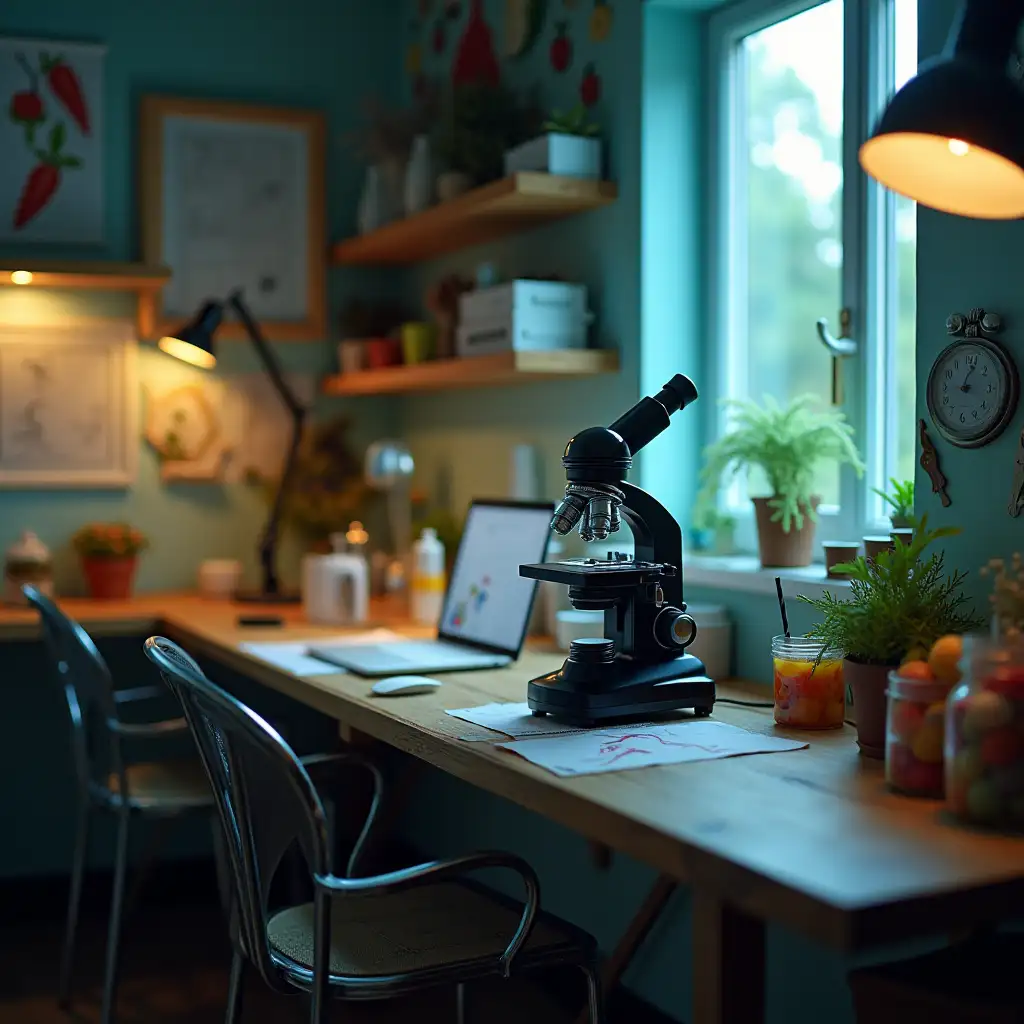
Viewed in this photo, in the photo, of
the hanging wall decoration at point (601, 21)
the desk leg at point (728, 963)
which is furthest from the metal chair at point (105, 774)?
the hanging wall decoration at point (601, 21)

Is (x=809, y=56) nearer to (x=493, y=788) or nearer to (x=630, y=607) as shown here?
(x=630, y=607)

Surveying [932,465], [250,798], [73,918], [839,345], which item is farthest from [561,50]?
[73,918]

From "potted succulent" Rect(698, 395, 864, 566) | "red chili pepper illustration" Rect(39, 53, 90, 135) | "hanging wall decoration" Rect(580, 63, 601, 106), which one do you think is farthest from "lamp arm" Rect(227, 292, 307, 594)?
"potted succulent" Rect(698, 395, 864, 566)

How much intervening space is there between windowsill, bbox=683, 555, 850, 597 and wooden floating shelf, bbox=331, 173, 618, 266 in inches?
31.2

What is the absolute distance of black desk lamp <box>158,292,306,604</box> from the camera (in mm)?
3381

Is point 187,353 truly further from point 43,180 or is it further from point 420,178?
point 420,178

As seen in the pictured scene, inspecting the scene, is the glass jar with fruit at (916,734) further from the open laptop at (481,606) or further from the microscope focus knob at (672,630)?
the open laptop at (481,606)

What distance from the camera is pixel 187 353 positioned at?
376 centimetres

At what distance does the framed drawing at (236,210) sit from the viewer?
3.75 meters

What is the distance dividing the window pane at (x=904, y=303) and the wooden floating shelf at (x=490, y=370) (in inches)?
24.8

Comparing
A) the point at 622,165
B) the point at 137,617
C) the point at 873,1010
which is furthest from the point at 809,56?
the point at 137,617

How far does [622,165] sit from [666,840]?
179 centimetres

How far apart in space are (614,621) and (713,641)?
0.45 meters

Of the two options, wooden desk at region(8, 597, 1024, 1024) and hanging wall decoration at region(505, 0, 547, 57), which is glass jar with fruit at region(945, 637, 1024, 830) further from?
hanging wall decoration at region(505, 0, 547, 57)
